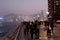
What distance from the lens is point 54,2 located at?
265 feet

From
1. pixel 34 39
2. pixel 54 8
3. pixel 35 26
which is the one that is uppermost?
pixel 54 8

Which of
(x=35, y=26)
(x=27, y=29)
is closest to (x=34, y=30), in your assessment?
(x=35, y=26)

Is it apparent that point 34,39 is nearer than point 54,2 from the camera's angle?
Yes

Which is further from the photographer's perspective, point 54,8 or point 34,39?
point 54,8

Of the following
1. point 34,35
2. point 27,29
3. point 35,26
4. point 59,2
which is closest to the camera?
point 35,26

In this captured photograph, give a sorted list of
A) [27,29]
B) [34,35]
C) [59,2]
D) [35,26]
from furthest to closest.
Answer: [59,2]
[27,29]
[34,35]
[35,26]

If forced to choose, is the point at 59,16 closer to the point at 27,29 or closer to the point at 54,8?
the point at 54,8

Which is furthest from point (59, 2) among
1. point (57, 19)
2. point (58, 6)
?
point (57, 19)

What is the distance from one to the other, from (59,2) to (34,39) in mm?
67220

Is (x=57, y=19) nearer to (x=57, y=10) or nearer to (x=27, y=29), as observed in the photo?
(x=57, y=10)

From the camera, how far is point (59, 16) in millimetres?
80000

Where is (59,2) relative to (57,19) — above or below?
above

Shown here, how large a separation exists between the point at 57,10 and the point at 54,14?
2363mm

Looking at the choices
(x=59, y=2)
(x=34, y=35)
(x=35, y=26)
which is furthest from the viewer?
(x=59, y=2)
